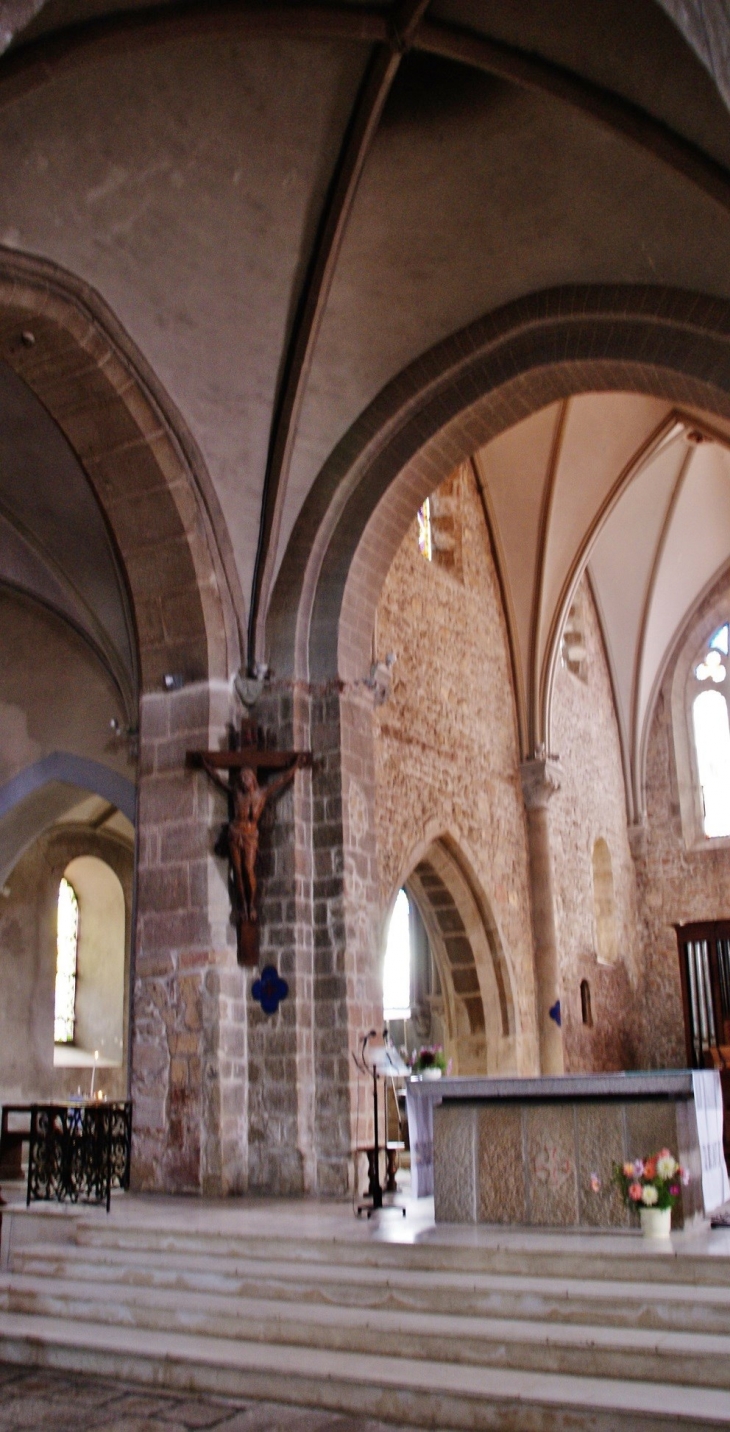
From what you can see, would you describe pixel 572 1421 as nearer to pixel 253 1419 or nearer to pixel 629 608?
pixel 253 1419

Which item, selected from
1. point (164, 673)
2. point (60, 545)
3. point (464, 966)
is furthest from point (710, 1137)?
point (60, 545)

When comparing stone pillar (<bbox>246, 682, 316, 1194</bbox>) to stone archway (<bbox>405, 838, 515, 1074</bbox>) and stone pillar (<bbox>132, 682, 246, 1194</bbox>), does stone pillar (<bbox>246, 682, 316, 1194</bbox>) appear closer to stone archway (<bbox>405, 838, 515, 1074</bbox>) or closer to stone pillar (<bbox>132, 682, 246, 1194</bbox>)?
stone pillar (<bbox>132, 682, 246, 1194</bbox>)

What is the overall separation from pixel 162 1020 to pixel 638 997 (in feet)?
34.4

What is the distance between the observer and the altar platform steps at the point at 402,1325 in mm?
5059

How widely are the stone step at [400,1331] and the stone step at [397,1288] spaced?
2.0 inches

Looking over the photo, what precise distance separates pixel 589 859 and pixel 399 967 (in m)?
2.96

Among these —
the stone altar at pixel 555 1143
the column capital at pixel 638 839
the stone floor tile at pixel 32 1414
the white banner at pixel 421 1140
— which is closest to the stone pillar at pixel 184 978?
the white banner at pixel 421 1140

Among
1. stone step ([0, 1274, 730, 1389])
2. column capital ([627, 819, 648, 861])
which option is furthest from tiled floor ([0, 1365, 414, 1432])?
column capital ([627, 819, 648, 861])

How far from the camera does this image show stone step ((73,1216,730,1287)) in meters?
5.79

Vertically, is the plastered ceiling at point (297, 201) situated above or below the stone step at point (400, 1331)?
above

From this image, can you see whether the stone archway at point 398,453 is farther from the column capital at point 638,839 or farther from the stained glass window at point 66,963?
the column capital at point 638,839

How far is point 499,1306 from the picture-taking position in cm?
584

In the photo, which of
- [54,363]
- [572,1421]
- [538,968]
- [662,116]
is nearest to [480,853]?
[538,968]

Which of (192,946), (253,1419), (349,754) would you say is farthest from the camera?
(349,754)
